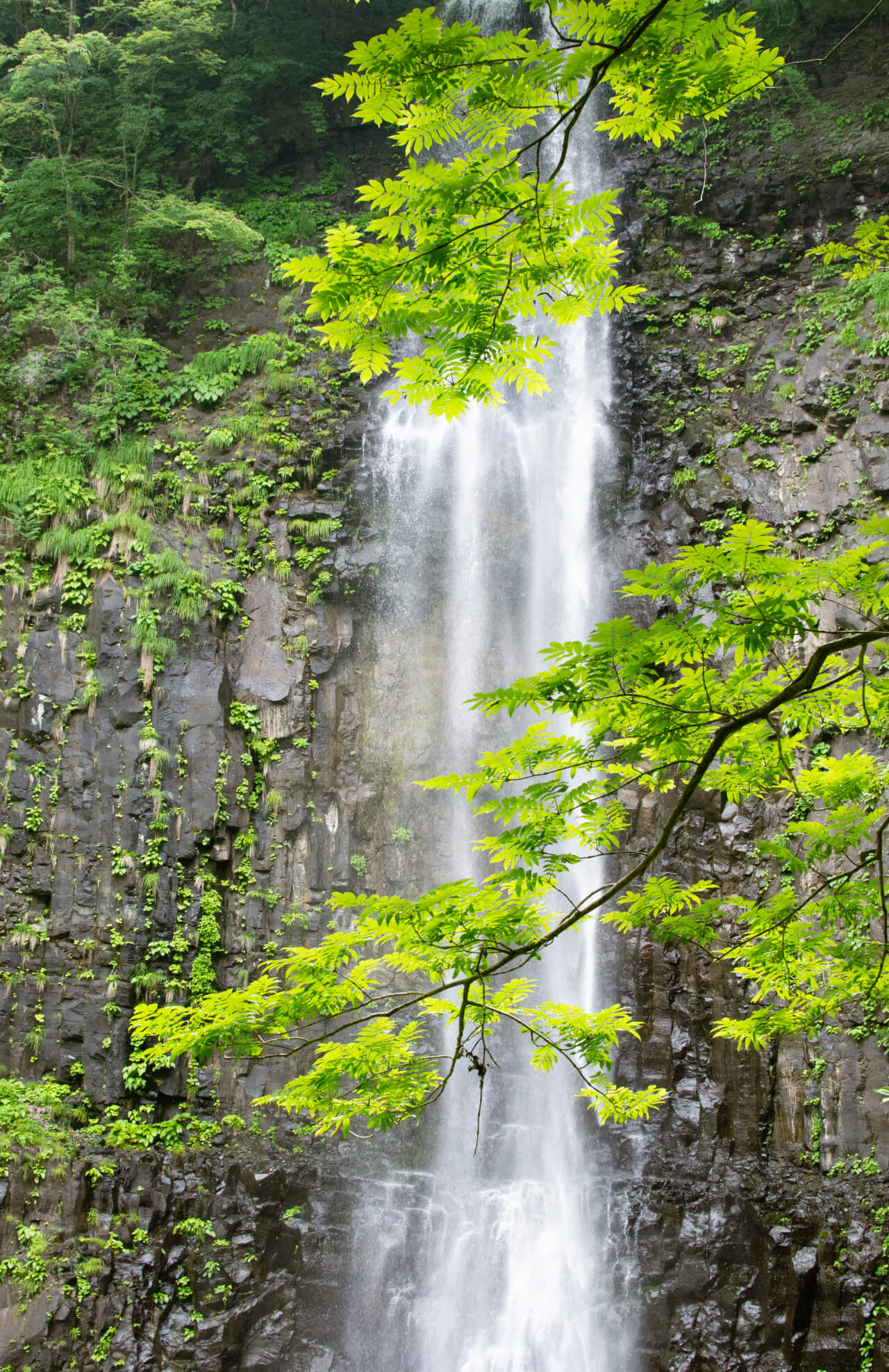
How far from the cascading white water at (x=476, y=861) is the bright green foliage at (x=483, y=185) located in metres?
9.22

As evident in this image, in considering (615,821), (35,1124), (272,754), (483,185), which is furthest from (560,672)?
(272,754)

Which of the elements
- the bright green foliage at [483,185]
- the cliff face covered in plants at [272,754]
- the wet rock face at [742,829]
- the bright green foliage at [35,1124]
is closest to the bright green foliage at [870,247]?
the bright green foliage at [483,185]

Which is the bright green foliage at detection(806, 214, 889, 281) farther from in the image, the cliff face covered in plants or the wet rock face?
the wet rock face

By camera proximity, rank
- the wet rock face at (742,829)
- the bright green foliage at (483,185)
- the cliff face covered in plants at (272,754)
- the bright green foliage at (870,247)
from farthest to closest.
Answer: the cliff face covered in plants at (272,754) → the wet rock face at (742,829) → the bright green foliage at (870,247) → the bright green foliage at (483,185)

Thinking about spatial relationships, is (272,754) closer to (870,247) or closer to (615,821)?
(615,821)

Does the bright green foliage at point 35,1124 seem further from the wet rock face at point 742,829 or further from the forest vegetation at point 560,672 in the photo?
the wet rock face at point 742,829

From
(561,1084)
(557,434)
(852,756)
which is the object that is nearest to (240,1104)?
(561,1084)

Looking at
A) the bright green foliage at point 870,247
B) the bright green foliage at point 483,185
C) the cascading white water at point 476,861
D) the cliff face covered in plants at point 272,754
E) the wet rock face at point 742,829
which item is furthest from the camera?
the cascading white water at point 476,861

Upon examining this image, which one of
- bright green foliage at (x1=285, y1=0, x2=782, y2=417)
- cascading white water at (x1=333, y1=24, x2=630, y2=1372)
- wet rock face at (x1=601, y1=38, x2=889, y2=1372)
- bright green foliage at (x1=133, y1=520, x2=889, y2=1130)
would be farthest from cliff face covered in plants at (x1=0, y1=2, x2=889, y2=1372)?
bright green foliage at (x1=285, y1=0, x2=782, y2=417)

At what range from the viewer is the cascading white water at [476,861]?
9375 millimetres

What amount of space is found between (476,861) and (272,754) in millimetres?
2899

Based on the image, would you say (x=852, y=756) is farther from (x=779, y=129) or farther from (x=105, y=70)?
(x=105, y=70)

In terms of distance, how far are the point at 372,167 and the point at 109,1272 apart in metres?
16.7

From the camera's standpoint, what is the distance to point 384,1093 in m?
3.51
